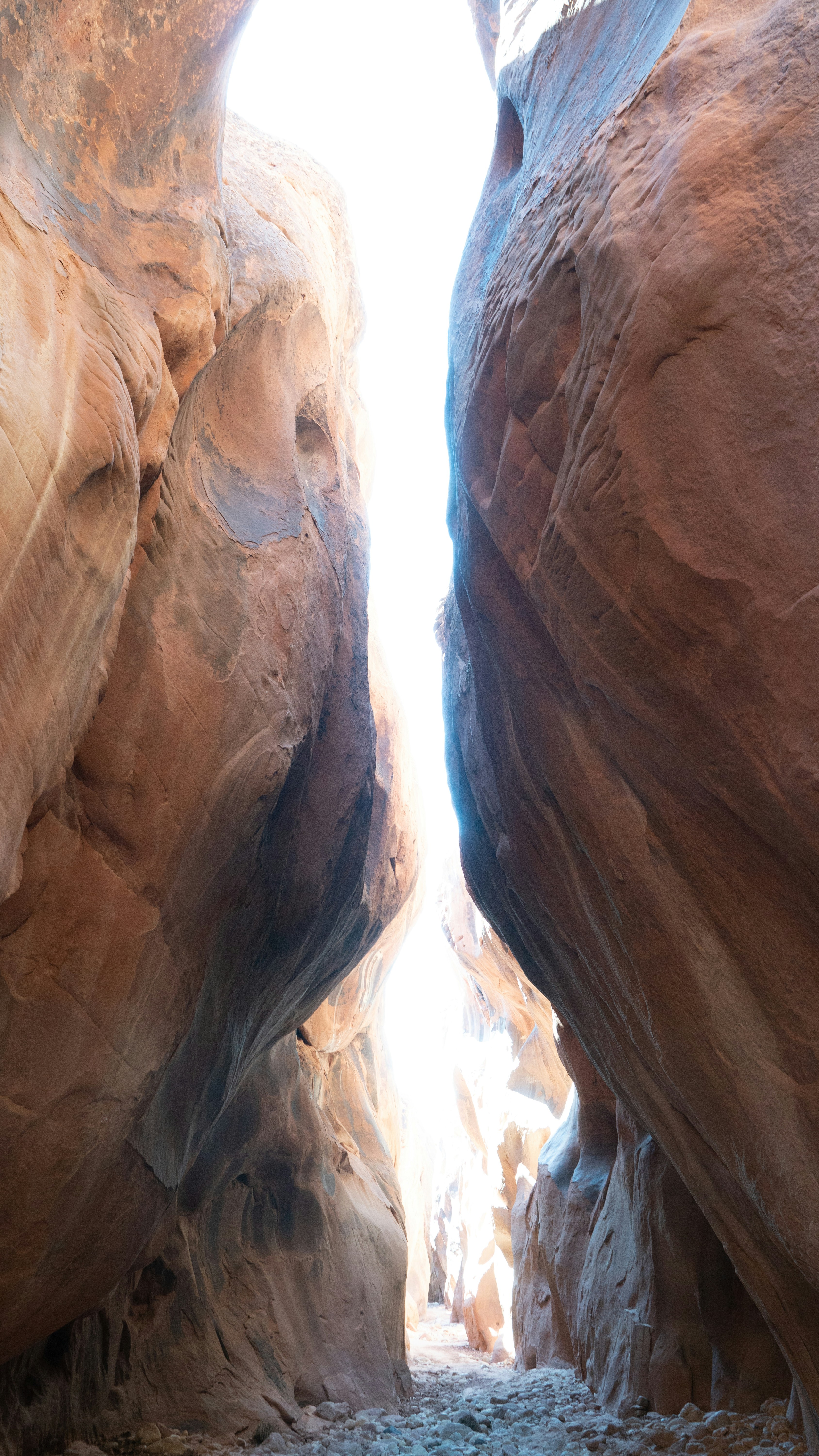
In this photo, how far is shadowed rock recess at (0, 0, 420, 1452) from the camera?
144 inches

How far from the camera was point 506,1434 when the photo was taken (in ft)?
22.5

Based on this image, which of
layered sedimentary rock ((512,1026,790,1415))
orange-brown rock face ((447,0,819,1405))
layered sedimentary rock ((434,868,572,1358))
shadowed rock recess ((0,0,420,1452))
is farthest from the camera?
layered sedimentary rock ((434,868,572,1358))

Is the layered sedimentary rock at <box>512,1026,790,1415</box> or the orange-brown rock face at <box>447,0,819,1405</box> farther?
the layered sedimentary rock at <box>512,1026,790,1415</box>

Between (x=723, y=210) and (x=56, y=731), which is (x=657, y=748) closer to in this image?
(x=723, y=210)

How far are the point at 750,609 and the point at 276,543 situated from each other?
3.72 m

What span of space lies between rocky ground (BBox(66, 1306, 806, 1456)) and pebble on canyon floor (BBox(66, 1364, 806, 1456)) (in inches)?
0.4

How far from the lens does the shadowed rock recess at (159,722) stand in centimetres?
366

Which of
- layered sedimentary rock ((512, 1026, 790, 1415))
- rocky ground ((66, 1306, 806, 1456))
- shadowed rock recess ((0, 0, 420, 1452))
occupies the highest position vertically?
shadowed rock recess ((0, 0, 420, 1452))

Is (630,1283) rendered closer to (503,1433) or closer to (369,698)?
(503,1433)

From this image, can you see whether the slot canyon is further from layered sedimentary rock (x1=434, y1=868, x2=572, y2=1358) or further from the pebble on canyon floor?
layered sedimentary rock (x1=434, y1=868, x2=572, y2=1358)

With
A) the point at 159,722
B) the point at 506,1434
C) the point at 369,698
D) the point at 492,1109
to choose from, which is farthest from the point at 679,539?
the point at 492,1109

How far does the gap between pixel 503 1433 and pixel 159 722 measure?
255 inches

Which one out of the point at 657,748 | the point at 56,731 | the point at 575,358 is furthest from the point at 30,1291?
the point at 575,358

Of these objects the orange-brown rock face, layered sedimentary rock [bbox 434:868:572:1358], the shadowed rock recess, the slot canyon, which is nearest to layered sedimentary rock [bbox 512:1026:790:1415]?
the slot canyon
